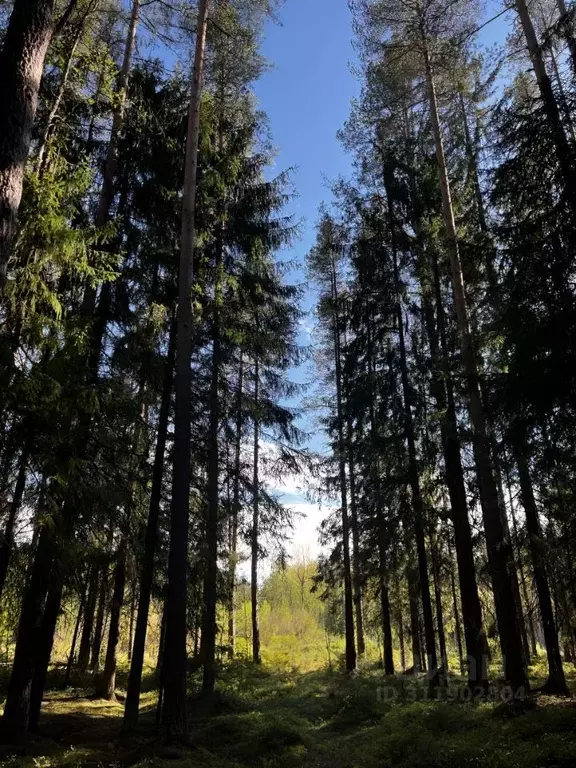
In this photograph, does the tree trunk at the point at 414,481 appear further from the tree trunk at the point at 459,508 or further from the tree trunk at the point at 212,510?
the tree trunk at the point at 212,510

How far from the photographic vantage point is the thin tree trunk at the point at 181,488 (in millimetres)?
6629

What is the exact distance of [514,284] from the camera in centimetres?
695

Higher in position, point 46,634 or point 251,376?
point 251,376

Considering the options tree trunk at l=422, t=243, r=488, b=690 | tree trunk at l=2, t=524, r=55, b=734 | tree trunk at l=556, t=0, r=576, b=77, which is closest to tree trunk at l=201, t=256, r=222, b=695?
tree trunk at l=2, t=524, r=55, b=734

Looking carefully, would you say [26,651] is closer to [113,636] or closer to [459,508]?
[113,636]

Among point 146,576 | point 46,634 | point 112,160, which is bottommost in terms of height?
point 46,634

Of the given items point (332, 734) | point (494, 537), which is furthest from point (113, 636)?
point (494, 537)

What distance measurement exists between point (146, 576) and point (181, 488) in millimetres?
2480

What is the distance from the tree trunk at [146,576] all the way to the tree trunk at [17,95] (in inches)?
252

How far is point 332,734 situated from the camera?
9398 millimetres

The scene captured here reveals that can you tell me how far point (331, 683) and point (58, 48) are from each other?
53.6ft

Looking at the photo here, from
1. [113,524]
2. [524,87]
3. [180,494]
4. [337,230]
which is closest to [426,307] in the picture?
[337,230]

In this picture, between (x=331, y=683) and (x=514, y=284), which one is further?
(x=331, y=683)

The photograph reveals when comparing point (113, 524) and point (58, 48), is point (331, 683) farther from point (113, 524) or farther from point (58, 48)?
point (58, 48)
